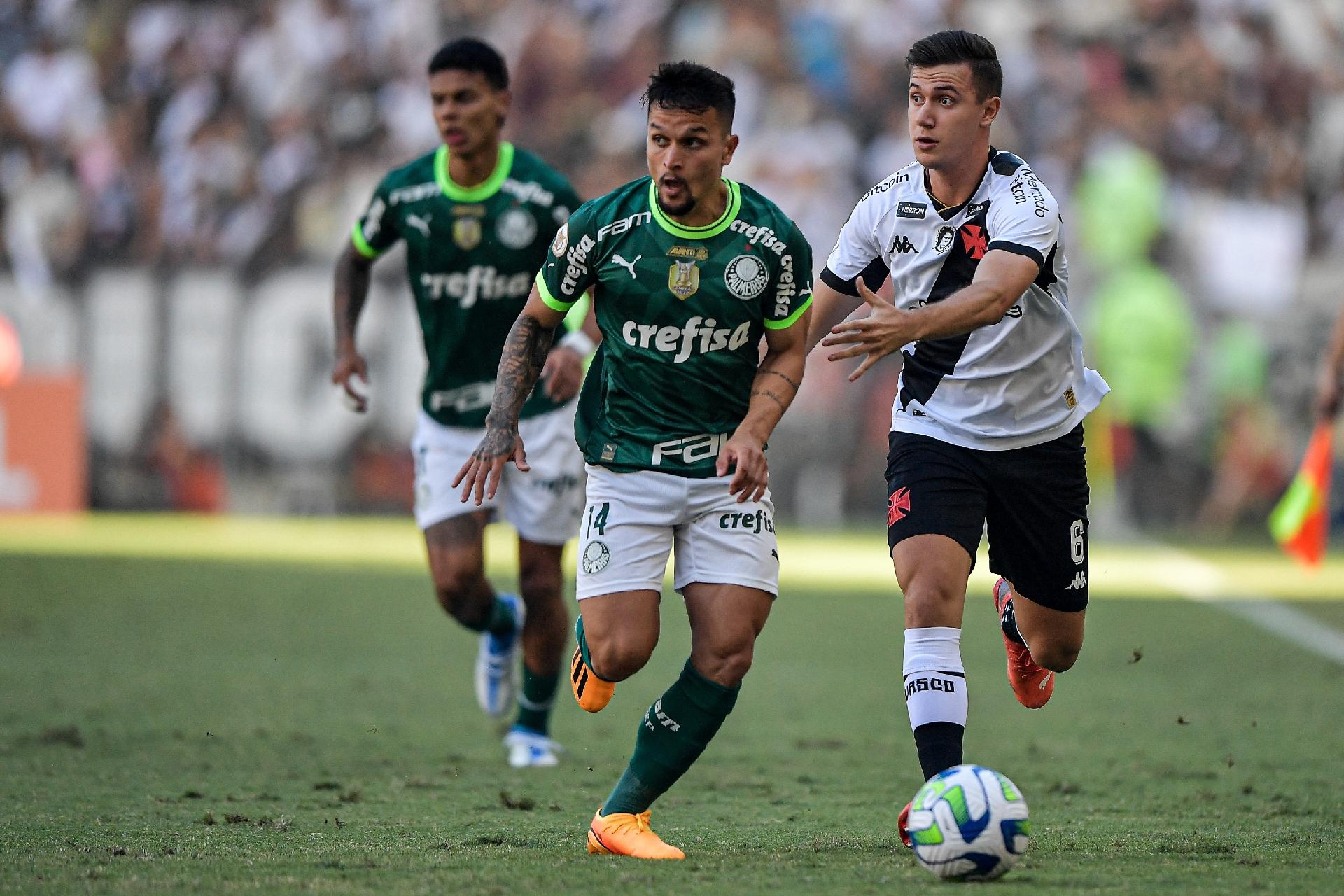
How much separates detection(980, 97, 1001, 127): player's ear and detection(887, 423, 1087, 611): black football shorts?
3.29ft

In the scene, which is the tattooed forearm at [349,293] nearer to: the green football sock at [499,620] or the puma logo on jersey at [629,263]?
the green football sock at [499,620]

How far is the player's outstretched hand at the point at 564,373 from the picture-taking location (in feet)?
22.8

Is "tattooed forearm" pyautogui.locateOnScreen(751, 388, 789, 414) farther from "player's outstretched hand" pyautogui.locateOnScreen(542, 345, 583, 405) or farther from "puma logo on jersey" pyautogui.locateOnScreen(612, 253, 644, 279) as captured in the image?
"player's outstretched hand" pyautogui.locateOnScreen(542, 345, 583, 405)

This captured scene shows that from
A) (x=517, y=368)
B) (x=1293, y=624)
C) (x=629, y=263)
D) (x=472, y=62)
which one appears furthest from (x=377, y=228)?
(x=1293, y=624)

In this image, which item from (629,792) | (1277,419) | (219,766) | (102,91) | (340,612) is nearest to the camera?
(629,792)

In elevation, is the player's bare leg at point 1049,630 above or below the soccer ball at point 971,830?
above

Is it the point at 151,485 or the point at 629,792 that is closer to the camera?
the point at 629,792

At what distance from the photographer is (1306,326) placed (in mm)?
21109

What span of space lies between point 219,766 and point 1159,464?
634 inches

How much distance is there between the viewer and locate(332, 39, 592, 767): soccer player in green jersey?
7.34 meters

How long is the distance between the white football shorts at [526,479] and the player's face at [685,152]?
2276mm

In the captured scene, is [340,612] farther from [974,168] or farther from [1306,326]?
[1306,326]

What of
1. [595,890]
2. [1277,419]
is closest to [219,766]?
[595,890]

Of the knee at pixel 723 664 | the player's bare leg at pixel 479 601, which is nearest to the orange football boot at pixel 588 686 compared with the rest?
the knee at pixel 723 664
